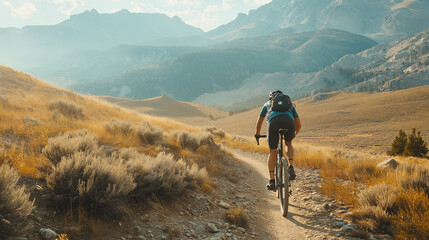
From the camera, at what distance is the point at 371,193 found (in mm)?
5215

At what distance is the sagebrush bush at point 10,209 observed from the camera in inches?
110

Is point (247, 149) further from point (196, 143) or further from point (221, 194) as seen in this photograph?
point (221, 194)

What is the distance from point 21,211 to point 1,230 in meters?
0.34

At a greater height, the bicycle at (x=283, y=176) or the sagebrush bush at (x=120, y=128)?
the sagebrush bush at (x=120, y=128)

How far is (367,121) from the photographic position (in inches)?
2790

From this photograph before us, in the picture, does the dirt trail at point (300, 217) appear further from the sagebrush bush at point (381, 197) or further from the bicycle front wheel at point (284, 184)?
the sagebrush bush at point (381, 197)

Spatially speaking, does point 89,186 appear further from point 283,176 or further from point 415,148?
point 415,148

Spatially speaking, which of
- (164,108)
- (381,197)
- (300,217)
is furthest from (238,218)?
(164,108)

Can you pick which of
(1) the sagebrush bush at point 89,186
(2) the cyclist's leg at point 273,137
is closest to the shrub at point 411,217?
(2) the cyclist's leg at point 273,137

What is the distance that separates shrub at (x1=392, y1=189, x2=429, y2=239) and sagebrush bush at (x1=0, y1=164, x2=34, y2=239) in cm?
602

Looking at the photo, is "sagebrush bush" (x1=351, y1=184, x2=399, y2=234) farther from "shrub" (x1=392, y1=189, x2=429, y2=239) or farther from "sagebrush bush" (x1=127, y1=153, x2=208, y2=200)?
"sagebrush bush" (x1=127, y1=153, x2=208, y2=200)

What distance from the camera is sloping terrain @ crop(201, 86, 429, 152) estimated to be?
5231 centimetres

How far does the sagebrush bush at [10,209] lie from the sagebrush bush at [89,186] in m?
0.68

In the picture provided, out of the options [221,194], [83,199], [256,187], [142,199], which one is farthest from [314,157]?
[83,199]
